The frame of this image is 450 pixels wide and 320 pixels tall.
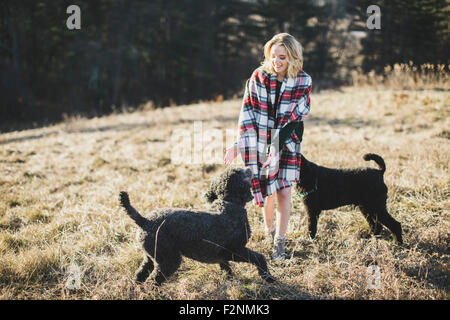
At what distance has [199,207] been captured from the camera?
3.81 m

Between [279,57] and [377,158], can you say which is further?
[377,158]

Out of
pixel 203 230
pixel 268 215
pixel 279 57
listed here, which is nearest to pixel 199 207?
pixel 268 215

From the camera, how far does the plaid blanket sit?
264 cm

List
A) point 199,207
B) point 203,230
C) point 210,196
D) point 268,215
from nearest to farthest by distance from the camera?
1. point 203,230
2. point 210,196
3. point 268,215
4. point 199,207

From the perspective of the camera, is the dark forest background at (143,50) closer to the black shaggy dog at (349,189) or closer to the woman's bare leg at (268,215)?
the woman's bare leg at (268,215)

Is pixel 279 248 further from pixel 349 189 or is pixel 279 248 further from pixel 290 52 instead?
pixel 290 52

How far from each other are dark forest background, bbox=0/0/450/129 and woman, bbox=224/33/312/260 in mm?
17090

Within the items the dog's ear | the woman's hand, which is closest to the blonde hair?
the woman's hand

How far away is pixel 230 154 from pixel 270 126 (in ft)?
1.52

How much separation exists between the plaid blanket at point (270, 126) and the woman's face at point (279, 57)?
106 mm

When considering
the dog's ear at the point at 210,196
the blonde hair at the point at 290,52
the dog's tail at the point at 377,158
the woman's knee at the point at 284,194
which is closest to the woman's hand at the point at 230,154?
the dog's ear at the point at 210,196

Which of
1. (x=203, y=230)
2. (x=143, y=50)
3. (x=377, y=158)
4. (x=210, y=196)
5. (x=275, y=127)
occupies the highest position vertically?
(x=143, y=50)

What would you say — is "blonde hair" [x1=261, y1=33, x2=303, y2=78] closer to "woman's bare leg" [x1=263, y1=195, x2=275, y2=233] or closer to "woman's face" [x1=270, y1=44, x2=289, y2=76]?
"woman's face" [x1=270, y1=44, x2=289, y2=76]
